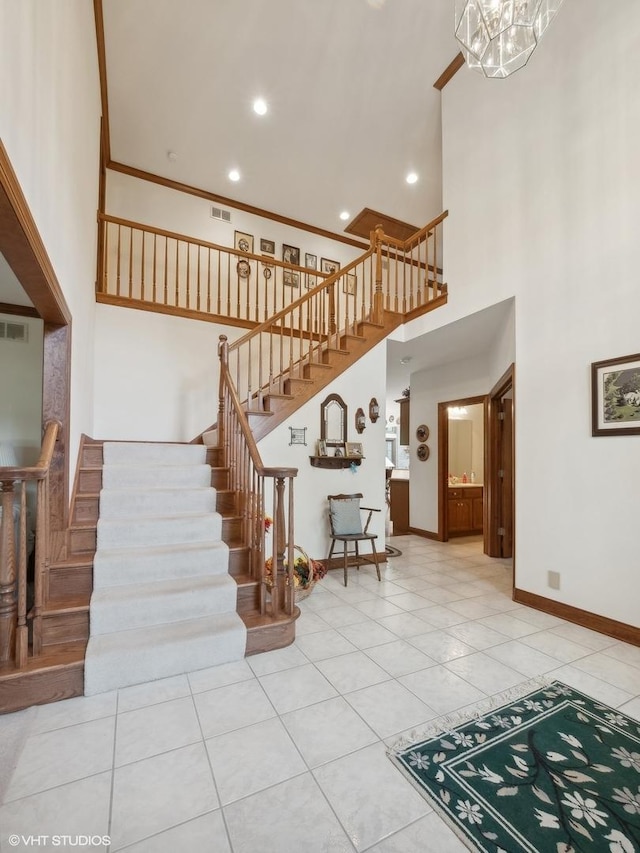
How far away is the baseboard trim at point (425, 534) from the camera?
6495 millimetres

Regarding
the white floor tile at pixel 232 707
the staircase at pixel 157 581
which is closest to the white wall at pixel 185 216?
the staircase at pixel 157 581

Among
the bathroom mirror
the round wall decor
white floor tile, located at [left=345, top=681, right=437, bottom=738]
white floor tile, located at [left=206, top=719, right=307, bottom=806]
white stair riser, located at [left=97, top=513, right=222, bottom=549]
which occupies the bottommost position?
white floor tile, located at [left=345, top=681, right=437, bottom=738]

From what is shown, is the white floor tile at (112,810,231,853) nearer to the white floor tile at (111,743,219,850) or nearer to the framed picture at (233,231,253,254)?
the white floor tile at (111,743,219,850)

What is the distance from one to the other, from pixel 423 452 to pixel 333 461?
263 cm

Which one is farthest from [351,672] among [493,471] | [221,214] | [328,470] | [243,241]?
[221,214]

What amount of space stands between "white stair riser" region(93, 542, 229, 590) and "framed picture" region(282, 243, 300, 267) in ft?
18.7

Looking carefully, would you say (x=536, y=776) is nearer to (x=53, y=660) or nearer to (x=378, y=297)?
(x=53, y=660)

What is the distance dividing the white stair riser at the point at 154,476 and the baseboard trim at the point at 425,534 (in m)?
4.16

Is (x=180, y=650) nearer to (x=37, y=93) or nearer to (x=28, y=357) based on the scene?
(x=37, y=93)

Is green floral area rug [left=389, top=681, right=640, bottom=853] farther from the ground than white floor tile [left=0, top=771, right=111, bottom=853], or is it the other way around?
white floor tile [left=0, top=771, right=111, bottom=853]

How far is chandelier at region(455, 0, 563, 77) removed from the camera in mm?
2139

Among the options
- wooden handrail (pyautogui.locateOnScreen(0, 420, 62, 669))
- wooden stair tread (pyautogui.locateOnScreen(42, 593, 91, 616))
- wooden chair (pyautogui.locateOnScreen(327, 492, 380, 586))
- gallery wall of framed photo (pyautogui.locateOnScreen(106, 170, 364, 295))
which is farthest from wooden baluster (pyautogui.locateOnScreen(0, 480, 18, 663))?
gallery wall of framed photo (pyautogui.locateOnScreen(106, 170, 364, 295))

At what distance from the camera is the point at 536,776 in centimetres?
168

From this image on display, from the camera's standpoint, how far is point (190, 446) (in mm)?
4164
